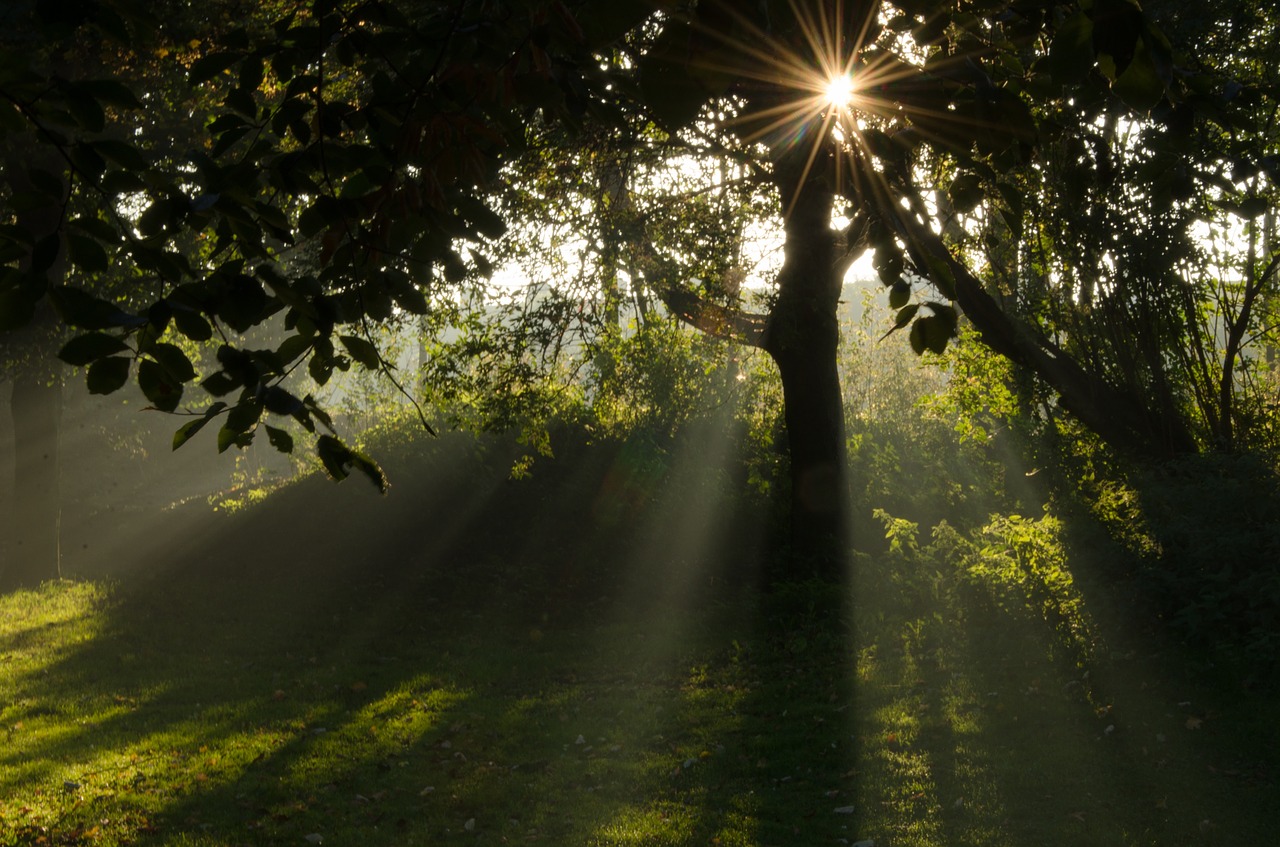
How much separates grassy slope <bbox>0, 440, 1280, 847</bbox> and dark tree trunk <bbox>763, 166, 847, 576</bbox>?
93 cm

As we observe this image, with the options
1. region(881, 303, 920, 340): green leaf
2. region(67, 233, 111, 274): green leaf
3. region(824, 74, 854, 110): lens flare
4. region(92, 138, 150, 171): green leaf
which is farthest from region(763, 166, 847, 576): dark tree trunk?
region(67, 233, 111, 274): green leaf

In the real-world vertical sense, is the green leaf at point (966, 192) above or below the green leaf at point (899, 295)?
above

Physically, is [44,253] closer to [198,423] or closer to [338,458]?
[198,423]

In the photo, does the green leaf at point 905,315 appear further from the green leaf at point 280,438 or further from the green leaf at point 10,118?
Answer: the green leaf at point 10,118

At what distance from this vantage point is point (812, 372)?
11867 mm

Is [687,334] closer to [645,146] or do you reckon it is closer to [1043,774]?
[645,146]

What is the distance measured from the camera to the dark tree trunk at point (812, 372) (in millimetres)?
11164

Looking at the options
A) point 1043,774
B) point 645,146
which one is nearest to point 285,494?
point 645,146

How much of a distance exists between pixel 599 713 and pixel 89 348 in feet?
25.6

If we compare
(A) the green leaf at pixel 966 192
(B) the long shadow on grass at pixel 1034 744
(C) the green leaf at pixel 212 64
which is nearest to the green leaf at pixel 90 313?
(C) the green leaf at pixel 212 64

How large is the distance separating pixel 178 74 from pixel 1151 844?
46.6 feet

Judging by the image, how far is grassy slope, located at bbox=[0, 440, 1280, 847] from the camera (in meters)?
6.28

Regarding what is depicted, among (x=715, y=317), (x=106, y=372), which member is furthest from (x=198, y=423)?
(x=715, y=317)

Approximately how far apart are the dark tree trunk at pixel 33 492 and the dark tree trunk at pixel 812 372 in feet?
45.9
